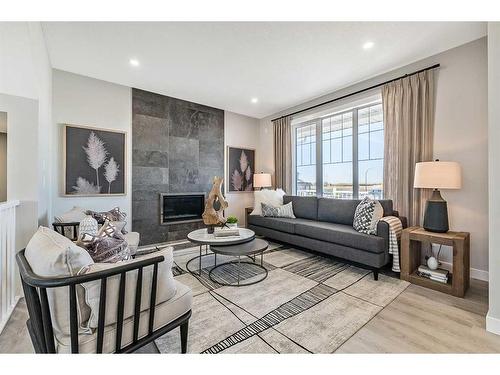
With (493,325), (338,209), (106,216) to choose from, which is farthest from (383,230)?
(106,216)

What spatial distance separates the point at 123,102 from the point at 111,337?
12.1 feet

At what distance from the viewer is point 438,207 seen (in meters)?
2.34

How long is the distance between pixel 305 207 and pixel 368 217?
1.29 metres

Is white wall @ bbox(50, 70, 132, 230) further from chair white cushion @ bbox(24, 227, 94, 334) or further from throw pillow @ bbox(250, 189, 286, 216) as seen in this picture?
chair white cushion @ bbox(24, 227, 94, 334)

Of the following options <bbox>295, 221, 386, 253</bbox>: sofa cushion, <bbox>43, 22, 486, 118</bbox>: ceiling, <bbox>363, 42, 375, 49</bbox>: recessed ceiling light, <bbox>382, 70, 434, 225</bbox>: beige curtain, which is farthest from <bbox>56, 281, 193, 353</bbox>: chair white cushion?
<bbox>363, 42, 375, 49</bbox>: recessed ceiling light

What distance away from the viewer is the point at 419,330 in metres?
1.61

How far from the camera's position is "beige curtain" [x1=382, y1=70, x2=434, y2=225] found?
2.79 metres

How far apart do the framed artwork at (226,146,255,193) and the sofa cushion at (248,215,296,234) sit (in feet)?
3.58

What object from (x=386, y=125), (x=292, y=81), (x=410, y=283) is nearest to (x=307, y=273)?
(x=410, y=283)

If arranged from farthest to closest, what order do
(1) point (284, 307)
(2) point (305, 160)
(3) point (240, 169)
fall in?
(3) point (240, 169) → (2) point (305, 160) → (1) point (284, 307)

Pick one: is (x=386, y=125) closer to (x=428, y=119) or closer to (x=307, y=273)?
(x=428, y=119)

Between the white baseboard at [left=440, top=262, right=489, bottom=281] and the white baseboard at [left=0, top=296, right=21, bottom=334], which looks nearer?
the white baseboard at [left=0, top=296, right=21, bottom=334]

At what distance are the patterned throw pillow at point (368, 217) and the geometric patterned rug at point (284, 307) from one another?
53 centimetres

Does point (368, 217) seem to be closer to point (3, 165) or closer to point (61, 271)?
point (61, 271)
